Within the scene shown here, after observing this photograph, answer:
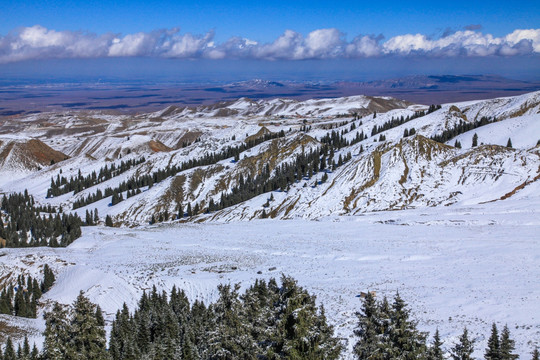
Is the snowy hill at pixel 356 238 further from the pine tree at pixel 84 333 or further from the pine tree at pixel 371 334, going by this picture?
the pine tree at pixel 84 333

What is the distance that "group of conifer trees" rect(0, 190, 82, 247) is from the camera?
9594 centimetres

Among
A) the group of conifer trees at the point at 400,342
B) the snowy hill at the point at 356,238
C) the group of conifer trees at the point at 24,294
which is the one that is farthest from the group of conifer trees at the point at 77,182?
the group of conifer trees at the point at 400,342

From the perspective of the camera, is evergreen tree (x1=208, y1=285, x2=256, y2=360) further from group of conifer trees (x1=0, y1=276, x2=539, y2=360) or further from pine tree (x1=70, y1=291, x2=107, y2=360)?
pine tree (x1=70, y1=291, x2=107, y2=360)

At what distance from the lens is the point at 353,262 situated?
166 ft

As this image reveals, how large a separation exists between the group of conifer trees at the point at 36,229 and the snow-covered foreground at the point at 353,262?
20.6 metres

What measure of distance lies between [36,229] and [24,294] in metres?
58.2

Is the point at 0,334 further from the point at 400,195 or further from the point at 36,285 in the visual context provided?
the point at 400,195

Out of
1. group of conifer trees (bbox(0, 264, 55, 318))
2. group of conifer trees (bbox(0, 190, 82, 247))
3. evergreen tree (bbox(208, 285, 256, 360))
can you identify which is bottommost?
group of conifer trees (bbox(0, 190, 82, 247))

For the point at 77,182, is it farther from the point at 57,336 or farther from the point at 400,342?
the point at 400,342

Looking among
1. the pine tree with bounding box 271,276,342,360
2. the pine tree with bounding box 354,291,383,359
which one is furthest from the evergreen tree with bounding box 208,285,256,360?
Answer: the pine tree with bounding box 354,291,383,359

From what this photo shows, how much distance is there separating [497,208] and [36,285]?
254 feet

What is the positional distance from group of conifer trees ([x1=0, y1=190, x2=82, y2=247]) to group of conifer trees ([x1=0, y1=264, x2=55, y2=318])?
2310 centimetres

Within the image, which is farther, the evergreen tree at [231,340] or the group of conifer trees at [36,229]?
the group of conifer trees at [36,229]

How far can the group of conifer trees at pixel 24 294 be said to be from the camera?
56.8 meters
